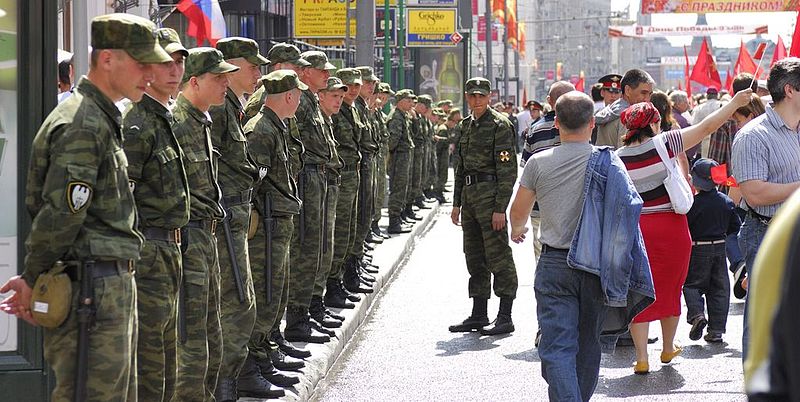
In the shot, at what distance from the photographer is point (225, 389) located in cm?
710

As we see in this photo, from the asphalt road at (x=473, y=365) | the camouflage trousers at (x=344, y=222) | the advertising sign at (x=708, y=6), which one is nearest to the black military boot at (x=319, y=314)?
the asphalt road at (x=473, y=365)

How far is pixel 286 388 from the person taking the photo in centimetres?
785

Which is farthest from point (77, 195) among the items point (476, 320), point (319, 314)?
point (476, 320)

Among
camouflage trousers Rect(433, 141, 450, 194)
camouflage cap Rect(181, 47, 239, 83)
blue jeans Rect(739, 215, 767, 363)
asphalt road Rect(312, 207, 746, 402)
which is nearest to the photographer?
camouflage cap Rect(181, 47, 239, 83)

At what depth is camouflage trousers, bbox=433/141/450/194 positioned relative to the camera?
2833 centimetres

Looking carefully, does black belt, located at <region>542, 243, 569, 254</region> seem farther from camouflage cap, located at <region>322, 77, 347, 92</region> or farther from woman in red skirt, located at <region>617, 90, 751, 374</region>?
camouflage cap, located at <region>322, 77, 347, 92</region>

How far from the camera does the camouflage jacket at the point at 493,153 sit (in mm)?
10578

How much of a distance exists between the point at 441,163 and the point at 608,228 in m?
22.1

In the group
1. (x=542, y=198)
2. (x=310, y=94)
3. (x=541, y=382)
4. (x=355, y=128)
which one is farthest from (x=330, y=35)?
(x=542, y=198)

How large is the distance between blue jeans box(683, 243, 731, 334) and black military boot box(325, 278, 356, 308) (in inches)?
117

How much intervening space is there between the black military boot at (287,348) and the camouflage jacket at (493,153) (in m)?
2.25

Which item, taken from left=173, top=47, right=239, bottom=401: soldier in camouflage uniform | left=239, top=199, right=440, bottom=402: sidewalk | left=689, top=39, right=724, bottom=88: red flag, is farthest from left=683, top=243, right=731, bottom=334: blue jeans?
left=689, top=39, right=724, bottom=88: red flag

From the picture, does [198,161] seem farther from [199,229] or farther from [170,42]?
[170,42]

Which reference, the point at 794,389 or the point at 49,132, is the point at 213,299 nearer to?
the point at 49,132
